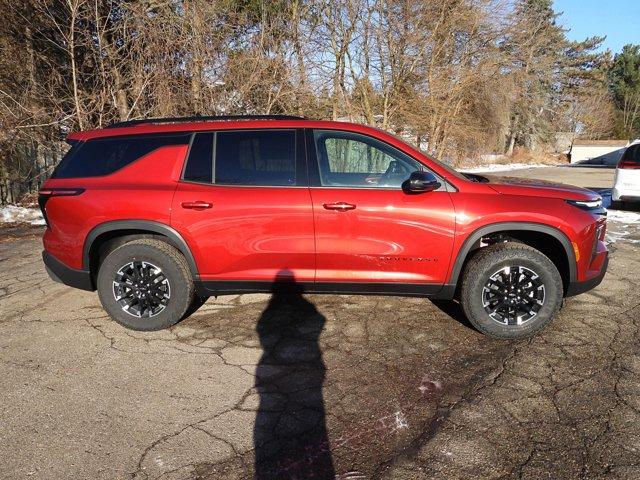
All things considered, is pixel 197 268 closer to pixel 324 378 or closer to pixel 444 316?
pixel 324 378

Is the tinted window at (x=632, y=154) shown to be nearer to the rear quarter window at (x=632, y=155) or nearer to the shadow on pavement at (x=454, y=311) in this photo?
the rear quarter window at (x=632, y=155)

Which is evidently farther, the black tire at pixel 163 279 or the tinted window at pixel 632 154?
the tinted window at pixel 632 154

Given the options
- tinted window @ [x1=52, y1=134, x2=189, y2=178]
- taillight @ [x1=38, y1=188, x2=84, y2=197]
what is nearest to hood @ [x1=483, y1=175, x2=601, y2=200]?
tinted window @ [x1=52, y1=134, x2=189, y2=178]

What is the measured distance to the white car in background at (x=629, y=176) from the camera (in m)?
9.04

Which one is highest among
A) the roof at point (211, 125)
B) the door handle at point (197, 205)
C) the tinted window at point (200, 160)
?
the roof at point (211, 125)

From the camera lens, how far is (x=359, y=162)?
12.4 feet

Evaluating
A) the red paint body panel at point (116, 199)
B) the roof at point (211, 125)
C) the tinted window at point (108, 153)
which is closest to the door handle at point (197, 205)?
the red paint body panel at point (116, 199)

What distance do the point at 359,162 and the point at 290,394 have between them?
1966mm

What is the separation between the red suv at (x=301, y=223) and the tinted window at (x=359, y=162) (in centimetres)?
1

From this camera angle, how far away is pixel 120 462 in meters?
→ 2.29

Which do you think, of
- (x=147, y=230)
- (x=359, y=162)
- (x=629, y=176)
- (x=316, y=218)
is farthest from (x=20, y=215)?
(x=629, y=176)

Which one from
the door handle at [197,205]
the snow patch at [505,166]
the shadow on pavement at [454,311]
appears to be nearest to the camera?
the door handle at [197,205]

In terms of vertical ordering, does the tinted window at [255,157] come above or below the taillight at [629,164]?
above

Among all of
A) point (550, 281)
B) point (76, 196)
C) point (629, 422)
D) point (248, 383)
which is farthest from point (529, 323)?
point (76, 196)
